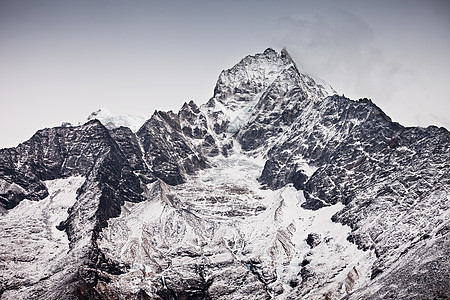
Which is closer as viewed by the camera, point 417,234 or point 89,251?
point 417,234

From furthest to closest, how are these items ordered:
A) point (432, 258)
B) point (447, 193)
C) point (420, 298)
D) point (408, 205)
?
point (408, 205)
point (447, 193)
point (432, 258)
point (420, 298)

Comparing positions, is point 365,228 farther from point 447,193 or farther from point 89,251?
point 89,251

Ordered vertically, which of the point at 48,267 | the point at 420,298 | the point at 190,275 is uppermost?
the point at 48,267

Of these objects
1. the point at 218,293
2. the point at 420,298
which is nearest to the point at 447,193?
the point at 420,298

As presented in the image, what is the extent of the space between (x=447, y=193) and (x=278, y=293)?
77815 millimetres

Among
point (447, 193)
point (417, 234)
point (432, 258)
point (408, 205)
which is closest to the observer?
point (432, 258)

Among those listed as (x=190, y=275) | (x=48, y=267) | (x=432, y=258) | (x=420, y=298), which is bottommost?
(x=420, y=298)

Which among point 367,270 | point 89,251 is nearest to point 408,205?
point 367,270

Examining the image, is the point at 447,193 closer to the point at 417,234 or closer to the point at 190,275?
the point at 417,234

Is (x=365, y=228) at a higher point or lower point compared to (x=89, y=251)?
lower

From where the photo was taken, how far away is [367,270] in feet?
552

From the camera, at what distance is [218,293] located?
188750 millimetres

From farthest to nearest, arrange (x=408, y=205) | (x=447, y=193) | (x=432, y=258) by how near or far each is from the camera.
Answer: (x=408, y=205) → (x=447, y=193) → (x=432, y=258)

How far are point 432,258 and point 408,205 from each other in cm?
6079
